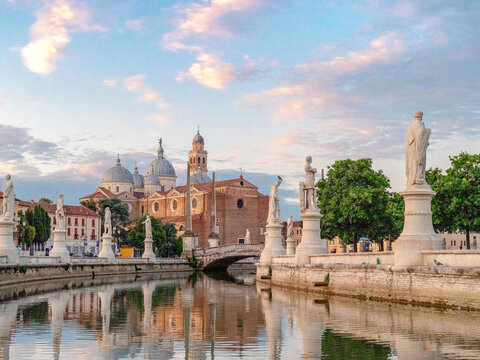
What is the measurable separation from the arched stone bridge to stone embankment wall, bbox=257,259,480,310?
4371 cm

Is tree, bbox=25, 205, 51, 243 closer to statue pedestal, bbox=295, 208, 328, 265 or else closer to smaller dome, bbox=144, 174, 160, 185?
statue pedestal, bbox=295, 208, 328, 265

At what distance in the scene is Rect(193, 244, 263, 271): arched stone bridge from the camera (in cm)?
7362

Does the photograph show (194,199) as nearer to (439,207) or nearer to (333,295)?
(439,207)

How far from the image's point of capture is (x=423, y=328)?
14172 mm

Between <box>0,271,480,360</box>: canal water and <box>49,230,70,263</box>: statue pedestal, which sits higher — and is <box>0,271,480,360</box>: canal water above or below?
below

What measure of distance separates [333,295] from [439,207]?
20.2 metres

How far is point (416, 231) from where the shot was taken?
64.5ft

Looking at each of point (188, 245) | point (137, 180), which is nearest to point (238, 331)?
point (188, 245)

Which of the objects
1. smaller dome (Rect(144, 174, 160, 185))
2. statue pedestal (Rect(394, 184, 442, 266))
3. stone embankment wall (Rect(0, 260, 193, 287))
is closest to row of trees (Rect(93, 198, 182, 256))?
stone embankment wall (Rect(0, 260, 193, 287))

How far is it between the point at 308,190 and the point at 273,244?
1177 centimetres

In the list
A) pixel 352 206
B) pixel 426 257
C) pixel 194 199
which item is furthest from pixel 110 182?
pixel 426 257

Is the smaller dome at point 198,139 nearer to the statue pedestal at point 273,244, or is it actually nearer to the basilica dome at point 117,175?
the basilica dome at point 117,175

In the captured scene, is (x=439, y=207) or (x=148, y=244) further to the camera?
(x=148, y=244)

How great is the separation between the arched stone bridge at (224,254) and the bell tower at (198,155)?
113 m
